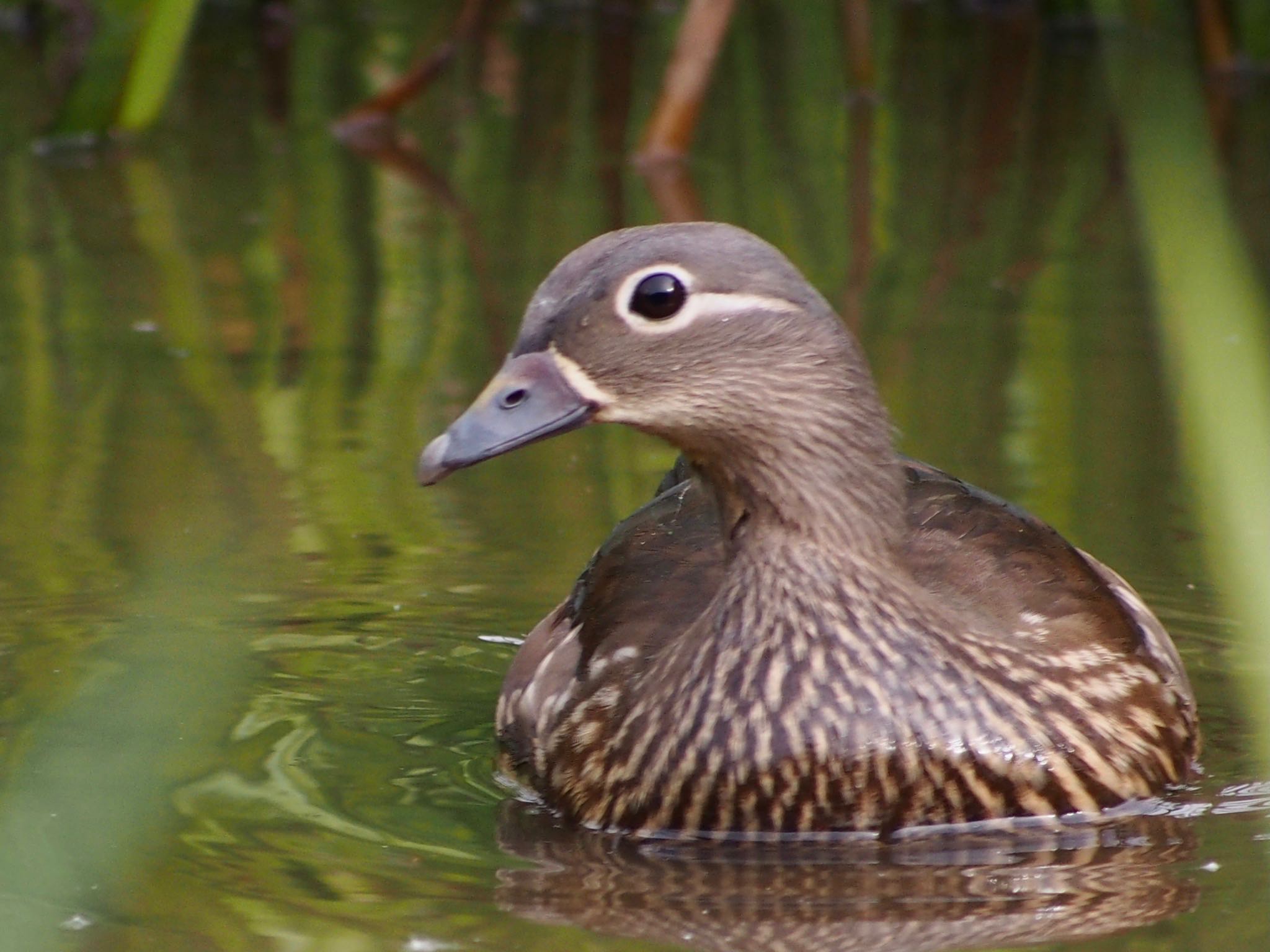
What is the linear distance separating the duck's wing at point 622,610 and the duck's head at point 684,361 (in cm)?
26

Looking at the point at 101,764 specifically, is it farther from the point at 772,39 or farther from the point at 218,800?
the point at 772,39

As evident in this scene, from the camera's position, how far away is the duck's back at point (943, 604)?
12.1 feet

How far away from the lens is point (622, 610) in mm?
3963

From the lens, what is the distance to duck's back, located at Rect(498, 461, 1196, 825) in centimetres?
368

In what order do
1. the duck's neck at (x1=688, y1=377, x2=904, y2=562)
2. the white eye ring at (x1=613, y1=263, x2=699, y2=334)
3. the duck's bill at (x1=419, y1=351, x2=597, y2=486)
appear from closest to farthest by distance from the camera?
1. the duck's bill at (x1=419, y1=351, x2=597, y2=486)
2. the white eye ring at (x1=613, y1=263, x2=699, y2=334)
3. the duck's neck at (x1=688, y1=377, x2=904, y2=562)

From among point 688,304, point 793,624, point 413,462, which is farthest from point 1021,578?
point 413,462

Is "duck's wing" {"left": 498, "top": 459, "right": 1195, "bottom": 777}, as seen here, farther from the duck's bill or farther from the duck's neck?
the duck's bill

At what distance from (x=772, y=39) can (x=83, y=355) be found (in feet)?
26.4

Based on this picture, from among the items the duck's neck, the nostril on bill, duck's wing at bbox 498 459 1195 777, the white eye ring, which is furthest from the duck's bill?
duck's wing at bbox 498 459 1195 777

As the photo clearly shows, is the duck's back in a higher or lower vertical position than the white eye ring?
lower

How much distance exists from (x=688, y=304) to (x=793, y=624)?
0.60 m

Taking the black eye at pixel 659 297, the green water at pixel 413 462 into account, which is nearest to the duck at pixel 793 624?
the black eye at pixel 659 297

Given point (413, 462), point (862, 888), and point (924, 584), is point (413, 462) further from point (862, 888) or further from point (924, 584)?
point (862, 888)

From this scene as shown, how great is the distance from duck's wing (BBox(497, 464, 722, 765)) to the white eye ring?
0.41 metres
